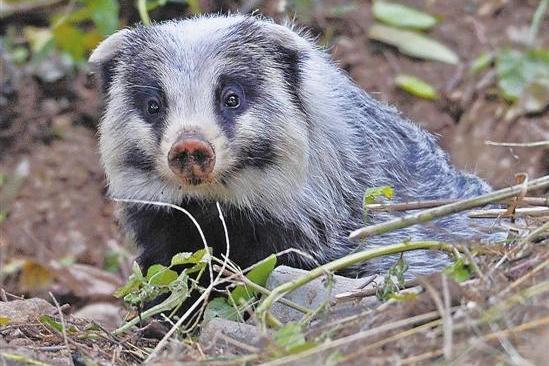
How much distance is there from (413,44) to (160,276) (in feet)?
20.6

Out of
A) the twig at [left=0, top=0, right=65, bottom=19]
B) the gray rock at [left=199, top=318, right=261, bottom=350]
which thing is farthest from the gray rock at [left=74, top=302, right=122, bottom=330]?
the twig at [left=0, top=0, right=65, bottom=19]

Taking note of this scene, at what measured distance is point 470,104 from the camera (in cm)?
1084

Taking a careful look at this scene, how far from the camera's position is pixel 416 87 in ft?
35.5

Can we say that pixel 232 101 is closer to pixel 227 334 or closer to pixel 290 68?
pixel 290 68

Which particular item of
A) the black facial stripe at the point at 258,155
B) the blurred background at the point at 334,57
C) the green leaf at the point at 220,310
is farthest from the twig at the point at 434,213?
the blurred background at the point at 334,57

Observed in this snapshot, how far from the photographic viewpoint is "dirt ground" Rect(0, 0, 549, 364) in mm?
10039

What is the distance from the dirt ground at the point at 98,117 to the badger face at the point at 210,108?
3.27m

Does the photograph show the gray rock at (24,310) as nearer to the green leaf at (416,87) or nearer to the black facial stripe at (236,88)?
the black facial stripe at (236,88)

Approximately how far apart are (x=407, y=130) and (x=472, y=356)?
12.7 feet

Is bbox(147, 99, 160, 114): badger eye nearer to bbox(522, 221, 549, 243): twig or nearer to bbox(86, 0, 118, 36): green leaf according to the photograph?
bbox(522, 221, 549, 243): twig

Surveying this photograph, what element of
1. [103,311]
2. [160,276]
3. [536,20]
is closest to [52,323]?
[160,276]

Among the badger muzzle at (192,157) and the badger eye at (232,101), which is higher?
the badger eye at (232,101)

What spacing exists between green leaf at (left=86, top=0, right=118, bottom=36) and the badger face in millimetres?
3429

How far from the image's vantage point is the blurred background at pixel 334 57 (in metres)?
10.1
